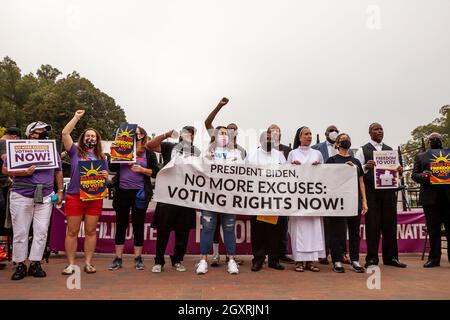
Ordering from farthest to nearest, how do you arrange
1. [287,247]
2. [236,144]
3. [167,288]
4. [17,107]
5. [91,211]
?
[17,107] < [287,247] < [236,144] < [91,211] < [167,288]

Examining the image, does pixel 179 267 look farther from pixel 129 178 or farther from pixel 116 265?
pixel 129 178

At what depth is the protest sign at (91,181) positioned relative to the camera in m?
4.98

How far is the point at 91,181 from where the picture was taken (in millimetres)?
5023

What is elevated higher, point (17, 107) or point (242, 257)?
point (17, 107)

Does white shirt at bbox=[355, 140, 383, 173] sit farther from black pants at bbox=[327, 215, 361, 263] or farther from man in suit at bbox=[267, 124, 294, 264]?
man in suit at bbox=[267, 124, 294, 264]

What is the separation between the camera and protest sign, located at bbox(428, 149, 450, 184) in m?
6.01

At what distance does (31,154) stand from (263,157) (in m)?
3.39

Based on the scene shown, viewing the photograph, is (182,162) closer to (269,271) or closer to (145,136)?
(145,136)

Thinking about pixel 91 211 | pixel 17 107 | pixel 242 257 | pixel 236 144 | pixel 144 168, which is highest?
pixel 17 107

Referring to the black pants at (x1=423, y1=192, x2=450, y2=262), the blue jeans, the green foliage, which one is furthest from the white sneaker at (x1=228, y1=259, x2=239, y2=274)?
the green foliage

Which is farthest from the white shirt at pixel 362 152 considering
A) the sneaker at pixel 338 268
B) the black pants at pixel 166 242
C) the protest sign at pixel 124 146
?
the protest sign at pixel 124 146
